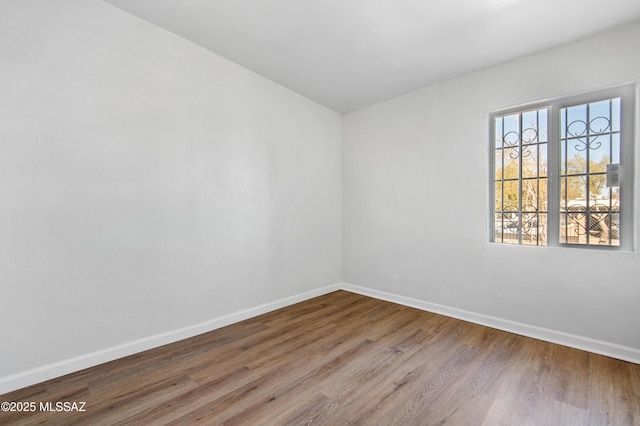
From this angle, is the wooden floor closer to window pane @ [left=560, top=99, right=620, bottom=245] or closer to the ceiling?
window pane @ [left=560, top=99, right=620, bottom=245]

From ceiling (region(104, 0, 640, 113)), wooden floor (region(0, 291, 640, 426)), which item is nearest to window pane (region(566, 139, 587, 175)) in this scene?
ceiling (region(104, 0, 640, 113))

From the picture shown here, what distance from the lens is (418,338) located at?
104 inches

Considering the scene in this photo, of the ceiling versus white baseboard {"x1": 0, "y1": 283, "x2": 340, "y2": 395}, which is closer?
white baseboard {"x1": 0, "y1": 283, "x2": 340, "y2": 395}

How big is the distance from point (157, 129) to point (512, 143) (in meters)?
3.44

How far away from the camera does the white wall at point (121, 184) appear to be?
1935mm

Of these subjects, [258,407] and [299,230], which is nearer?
[258,407]

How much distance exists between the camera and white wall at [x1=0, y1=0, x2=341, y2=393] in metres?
1.93

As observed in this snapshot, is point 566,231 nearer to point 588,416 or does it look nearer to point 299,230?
point 588,416

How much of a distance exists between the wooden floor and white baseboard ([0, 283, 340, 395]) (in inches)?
2.3

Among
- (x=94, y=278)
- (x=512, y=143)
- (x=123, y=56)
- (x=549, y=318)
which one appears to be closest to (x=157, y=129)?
(x=123, y=56)

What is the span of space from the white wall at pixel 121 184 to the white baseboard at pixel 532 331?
168cm

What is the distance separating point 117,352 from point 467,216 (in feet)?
11.6

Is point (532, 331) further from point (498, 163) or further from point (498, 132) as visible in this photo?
point (498, 132)

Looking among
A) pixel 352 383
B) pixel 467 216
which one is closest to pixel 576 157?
pixel 467 216
